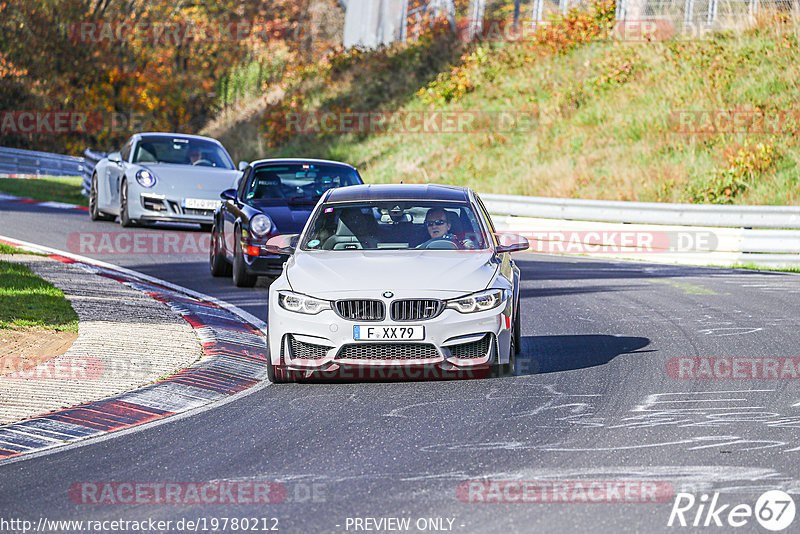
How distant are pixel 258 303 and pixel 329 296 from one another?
15.8 feet

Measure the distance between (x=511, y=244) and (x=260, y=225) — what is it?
16.9 ft

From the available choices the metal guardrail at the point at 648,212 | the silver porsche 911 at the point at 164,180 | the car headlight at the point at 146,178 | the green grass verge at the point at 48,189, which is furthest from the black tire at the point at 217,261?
the green grass verge at the point at 48,189

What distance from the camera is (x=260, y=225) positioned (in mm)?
14523

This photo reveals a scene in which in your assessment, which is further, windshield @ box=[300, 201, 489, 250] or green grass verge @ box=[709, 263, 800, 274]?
green grass verge @ box=[709, 263, 800, 274]

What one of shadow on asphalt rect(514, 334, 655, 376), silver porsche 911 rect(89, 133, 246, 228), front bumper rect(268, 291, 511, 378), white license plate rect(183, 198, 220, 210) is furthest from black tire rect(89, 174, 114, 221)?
front bumper rect(268, 291, 511, 378)

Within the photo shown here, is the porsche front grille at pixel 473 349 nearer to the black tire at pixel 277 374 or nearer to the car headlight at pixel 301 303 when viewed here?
the car headlight at pixel 301 303

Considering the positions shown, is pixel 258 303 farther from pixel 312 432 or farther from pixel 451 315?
pixel 312 432

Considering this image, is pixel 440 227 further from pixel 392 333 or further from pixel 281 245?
pixel 392 333

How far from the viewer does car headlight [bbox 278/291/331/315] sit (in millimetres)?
9039

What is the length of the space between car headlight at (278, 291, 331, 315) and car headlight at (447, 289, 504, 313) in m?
0.91

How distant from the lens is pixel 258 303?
45.0 feet

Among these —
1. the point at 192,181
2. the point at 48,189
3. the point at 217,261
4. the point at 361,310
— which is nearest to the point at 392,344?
the point at 361,310

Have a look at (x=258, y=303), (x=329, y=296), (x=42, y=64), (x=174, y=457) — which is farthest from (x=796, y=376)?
(x=42, y=64)

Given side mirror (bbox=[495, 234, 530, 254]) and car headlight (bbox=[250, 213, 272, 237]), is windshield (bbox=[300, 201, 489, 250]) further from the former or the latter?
car headlight (bbox=[250, 213, 272, 237])
